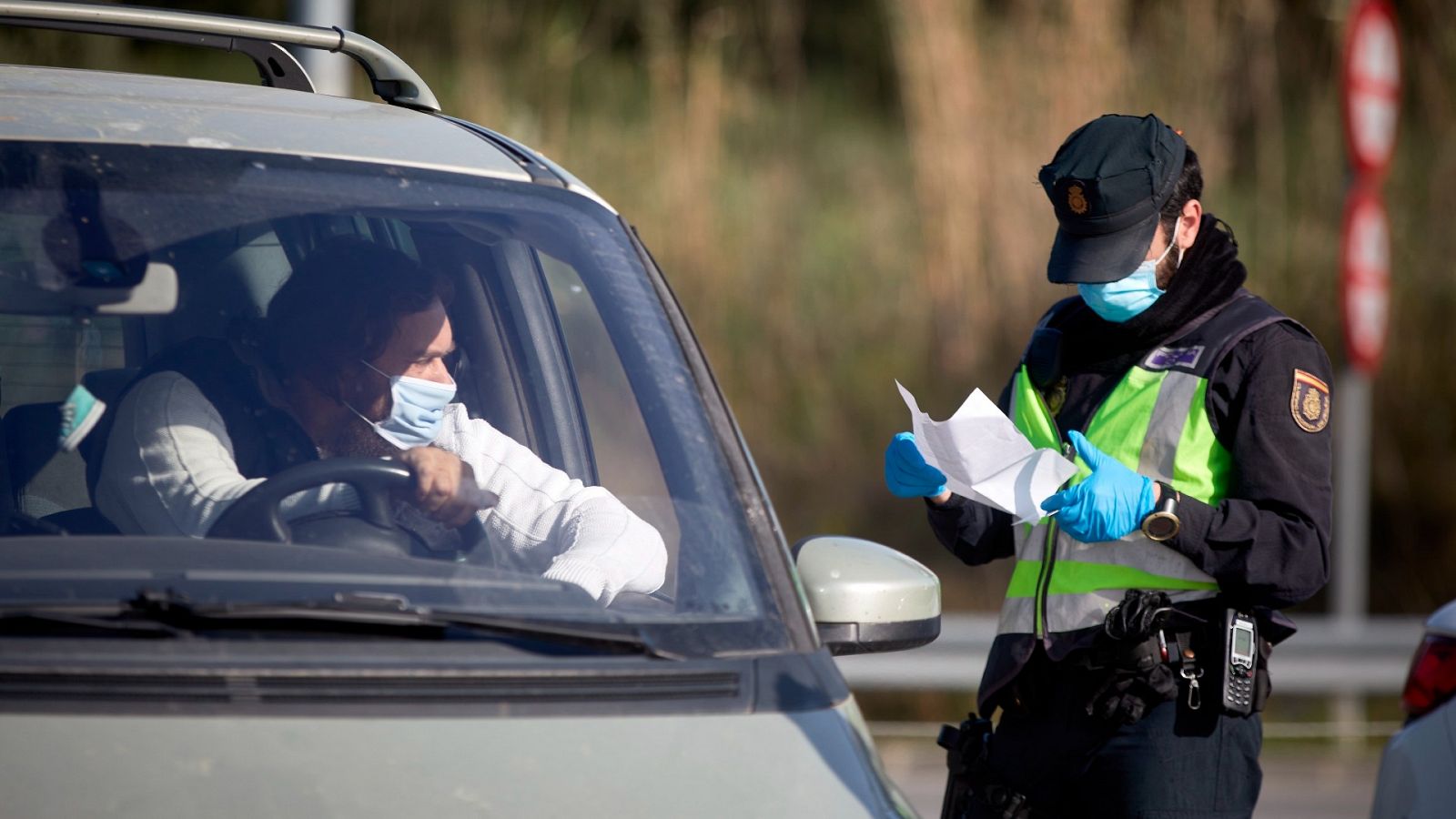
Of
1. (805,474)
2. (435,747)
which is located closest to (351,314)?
(435,747)

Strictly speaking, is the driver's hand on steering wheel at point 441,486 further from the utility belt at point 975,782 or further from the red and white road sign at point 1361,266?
the red and white road sign at point 1361,266

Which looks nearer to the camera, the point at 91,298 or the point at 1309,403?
the point at 91,298

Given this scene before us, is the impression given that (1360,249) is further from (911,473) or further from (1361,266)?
(911,473)

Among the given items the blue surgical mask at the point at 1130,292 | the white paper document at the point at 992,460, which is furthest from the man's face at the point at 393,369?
the blue surgical mask at the point at 1130,292

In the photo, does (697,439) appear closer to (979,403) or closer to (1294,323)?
(979,403)

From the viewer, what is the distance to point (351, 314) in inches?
105

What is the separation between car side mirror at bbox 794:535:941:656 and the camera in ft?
8.24

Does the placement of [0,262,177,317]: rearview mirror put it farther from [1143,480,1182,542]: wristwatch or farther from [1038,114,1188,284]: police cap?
[1143,480,1182,542]: wristwatch

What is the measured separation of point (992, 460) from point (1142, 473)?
0.92 ft

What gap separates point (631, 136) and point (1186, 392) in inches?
344

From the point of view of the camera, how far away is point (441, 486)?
2557 mm

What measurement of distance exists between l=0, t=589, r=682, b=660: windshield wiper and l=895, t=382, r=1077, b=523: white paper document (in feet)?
2.69

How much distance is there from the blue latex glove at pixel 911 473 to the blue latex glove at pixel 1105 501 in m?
0.28

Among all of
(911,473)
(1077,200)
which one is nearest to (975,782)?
(911,473)
